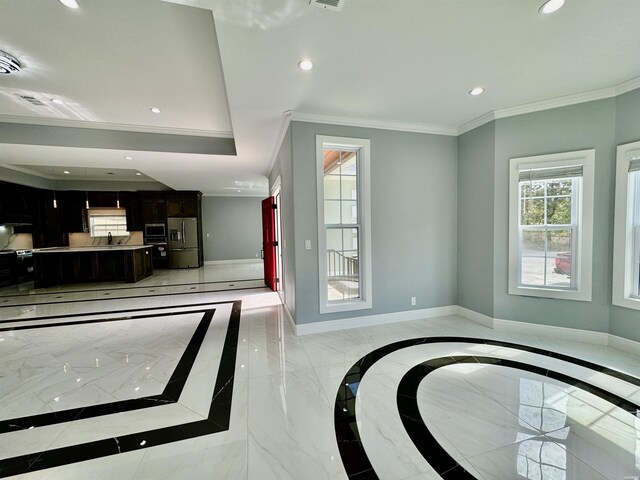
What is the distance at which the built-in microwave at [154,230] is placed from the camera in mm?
8656

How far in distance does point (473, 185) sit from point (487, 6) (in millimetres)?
2330

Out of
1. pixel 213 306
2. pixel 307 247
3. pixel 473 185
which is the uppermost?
pixel 473 185

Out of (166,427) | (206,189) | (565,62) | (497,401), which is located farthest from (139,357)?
(206,189)

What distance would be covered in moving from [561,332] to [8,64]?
663 centimetres

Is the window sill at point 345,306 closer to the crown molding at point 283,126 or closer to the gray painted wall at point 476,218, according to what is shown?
the gray painted wall at point 476,218

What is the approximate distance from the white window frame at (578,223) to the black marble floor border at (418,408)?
3.76 ft

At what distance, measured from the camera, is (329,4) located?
1617 mm

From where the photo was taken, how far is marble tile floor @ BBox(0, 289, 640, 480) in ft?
4.90

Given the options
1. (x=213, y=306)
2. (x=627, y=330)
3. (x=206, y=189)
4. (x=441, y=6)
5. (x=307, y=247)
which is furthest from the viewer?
(x=206, y=189)

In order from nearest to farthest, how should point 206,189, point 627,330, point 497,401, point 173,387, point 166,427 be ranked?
point 166,427 < point 497,401 < point 173,387 < point 627,330 < point 206,189

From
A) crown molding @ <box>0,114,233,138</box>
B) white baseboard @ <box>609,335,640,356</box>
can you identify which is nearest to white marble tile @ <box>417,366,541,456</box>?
white baseboard @ <box>609,335,640,356</box>

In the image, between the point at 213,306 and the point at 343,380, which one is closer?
the point at 343,380

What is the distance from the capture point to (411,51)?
2117 millimetres

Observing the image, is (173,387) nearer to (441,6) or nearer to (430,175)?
(441,6)
